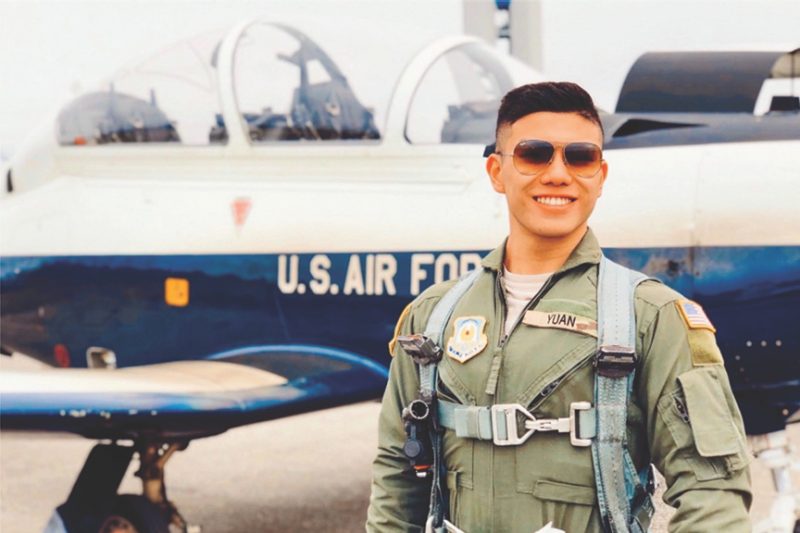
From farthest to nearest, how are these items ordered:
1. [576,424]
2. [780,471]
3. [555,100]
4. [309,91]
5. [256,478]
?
[256,478], [309,91], [780,471], [555,100], [576,424]

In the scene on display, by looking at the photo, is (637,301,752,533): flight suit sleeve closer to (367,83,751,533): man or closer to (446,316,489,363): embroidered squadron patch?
(367,83,751,533): man

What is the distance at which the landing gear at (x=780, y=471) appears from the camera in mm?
3387

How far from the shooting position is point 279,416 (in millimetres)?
4203

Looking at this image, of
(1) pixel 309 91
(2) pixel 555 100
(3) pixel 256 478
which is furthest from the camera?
(3) pixel 256 478

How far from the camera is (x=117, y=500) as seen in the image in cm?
430

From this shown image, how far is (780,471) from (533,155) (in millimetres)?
2247

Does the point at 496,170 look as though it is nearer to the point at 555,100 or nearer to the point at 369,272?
the point at 555,100

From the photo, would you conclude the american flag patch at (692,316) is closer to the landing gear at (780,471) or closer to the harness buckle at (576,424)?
the harness buckle at (576,424)

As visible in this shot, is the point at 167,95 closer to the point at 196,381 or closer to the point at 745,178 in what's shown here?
the point at 196,381

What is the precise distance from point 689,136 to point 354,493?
10.7ft

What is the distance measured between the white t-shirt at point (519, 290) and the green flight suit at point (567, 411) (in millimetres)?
20

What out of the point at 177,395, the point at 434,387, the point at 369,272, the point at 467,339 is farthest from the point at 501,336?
the point at 177,395

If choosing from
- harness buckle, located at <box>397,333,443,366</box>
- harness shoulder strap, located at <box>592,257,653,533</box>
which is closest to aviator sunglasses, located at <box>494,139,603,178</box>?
harness shoulder strap, located at <box>592,257,653,533</box>

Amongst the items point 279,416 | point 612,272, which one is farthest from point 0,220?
point 612,272
